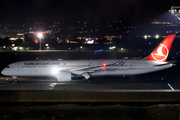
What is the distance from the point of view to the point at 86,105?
17.4 m

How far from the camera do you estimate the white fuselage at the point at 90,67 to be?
33000mm

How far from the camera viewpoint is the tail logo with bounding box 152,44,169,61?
34.1 m

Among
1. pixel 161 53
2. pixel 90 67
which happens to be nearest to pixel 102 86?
pixel 90 67

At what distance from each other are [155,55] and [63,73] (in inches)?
539

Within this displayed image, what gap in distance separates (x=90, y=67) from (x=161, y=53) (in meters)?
10.6

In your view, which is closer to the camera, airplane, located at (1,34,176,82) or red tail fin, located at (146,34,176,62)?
airplane, located at (1,34,176,82)

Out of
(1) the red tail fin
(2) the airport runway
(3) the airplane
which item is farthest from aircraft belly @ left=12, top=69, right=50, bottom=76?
(1) the red tail fin

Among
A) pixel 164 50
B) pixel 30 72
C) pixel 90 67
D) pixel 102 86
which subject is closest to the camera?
pixel 102 86

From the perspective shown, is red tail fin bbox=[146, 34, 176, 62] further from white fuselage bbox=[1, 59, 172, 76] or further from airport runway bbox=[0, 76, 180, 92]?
airport runway bbox=[0, 76, 180, 92]

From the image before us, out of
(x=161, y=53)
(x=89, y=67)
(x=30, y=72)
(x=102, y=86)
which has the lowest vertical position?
(x=102, y=86)

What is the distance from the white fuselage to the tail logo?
134cm

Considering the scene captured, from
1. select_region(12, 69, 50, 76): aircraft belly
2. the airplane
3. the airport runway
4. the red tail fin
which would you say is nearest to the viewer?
the airport runway

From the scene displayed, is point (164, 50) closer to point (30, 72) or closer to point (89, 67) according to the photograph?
point (89, 67)

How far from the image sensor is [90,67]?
108ft
